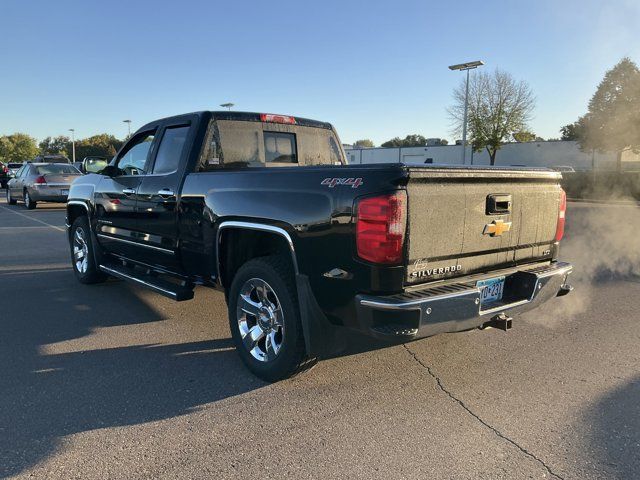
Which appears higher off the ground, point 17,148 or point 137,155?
point 17,148

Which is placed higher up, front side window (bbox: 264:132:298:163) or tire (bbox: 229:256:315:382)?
front side window (bbox: 264:132:298:163)

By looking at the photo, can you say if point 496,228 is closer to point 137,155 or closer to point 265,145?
point 265,145

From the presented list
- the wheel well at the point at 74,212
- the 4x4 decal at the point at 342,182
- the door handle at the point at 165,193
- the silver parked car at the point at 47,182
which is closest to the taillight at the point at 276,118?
the door handle at the point at 165,193

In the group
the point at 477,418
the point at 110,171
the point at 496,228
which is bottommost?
the point at 477,418

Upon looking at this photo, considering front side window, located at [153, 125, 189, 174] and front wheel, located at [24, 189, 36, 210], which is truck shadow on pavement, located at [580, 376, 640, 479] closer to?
front side window, located at [153, 125, 189, 174]

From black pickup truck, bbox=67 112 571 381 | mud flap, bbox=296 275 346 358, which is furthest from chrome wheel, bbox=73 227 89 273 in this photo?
mud flap, bbox=296 275 346 358

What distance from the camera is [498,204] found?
3570 millimetres

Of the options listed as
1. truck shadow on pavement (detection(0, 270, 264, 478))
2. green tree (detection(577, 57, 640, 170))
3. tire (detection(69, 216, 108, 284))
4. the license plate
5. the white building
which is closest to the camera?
truck shadow on pavement (detection(0, 270, 264, 478))

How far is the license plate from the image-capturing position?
3466mm

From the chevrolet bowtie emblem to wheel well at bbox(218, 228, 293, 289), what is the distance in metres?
1.50

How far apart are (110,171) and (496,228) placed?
424cm

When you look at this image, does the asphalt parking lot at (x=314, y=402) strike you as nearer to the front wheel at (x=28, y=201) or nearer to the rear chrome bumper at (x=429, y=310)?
the rear chrome bumper at (x=429, y=310)

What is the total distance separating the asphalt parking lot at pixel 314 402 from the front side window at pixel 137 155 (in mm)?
1506

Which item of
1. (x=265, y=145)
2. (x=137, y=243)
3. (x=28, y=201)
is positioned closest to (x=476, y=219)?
(x=265, y=145)
